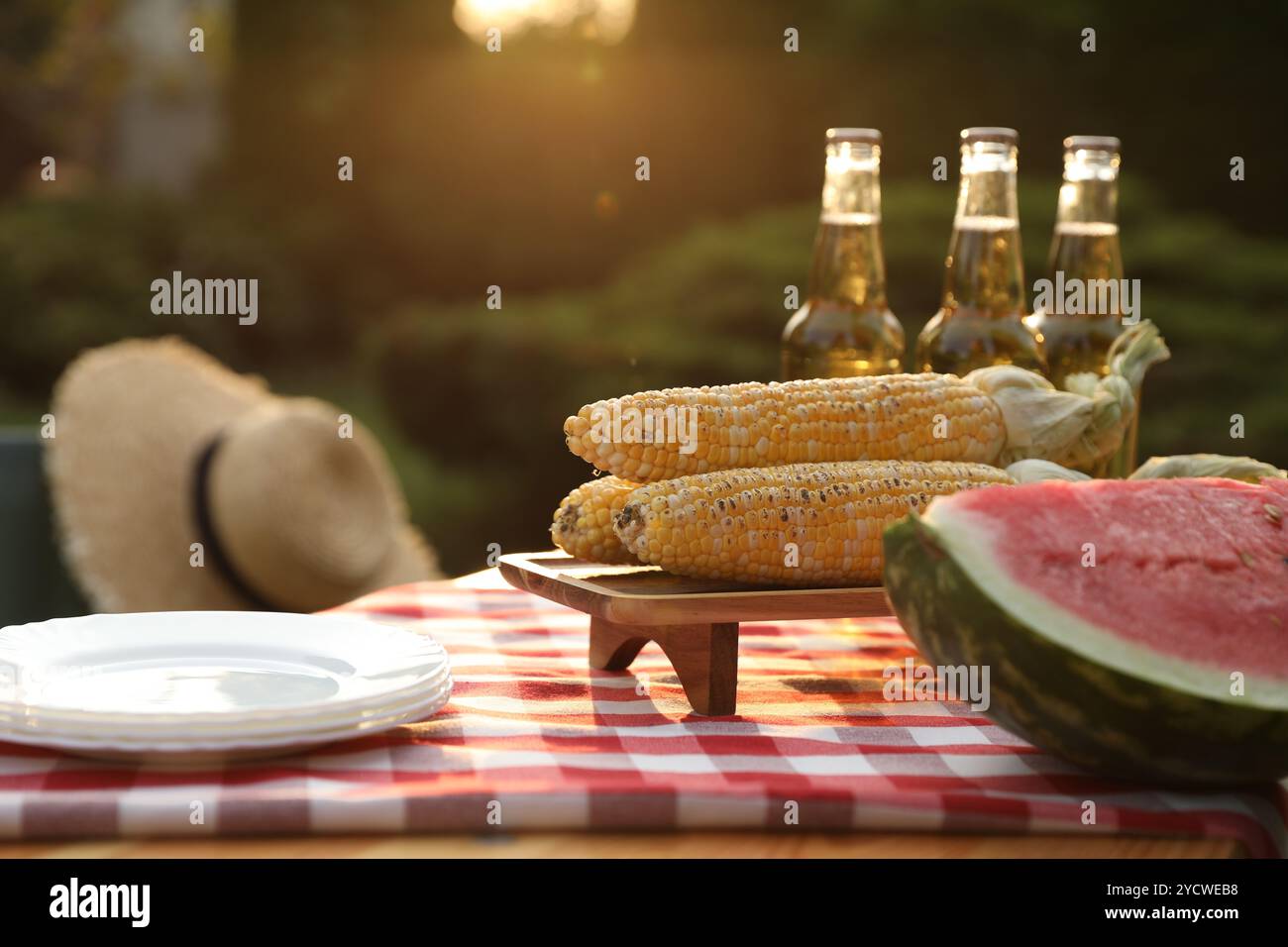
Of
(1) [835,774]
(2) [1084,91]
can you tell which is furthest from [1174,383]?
(1) [835,774]

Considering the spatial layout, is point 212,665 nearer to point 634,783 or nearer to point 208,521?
point 634,783

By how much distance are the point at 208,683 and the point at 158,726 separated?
7.4 inches

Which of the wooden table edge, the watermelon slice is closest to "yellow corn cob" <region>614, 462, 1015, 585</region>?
the watermelon slice

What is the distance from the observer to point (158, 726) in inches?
36.7

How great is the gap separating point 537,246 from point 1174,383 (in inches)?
124

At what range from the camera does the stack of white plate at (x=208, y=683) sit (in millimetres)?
936

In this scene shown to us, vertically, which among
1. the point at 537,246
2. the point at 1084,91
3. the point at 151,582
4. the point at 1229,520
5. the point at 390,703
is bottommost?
the point at 151,582

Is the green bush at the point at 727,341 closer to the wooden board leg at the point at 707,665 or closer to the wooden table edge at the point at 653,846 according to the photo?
the wooden board leg at the point at 707,665

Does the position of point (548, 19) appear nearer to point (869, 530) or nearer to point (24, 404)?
point (24, 404)

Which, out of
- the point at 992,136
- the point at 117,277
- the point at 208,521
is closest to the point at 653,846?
the point at 992,136

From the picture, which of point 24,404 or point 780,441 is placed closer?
point 780,441

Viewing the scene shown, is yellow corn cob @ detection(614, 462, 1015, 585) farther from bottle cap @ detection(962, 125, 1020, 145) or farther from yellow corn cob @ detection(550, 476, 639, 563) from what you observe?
bottle cap @ detection(962, 125, 1020, 145)

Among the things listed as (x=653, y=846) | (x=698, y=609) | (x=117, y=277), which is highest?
(x=117, y=277)

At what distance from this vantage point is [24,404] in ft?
24.7
